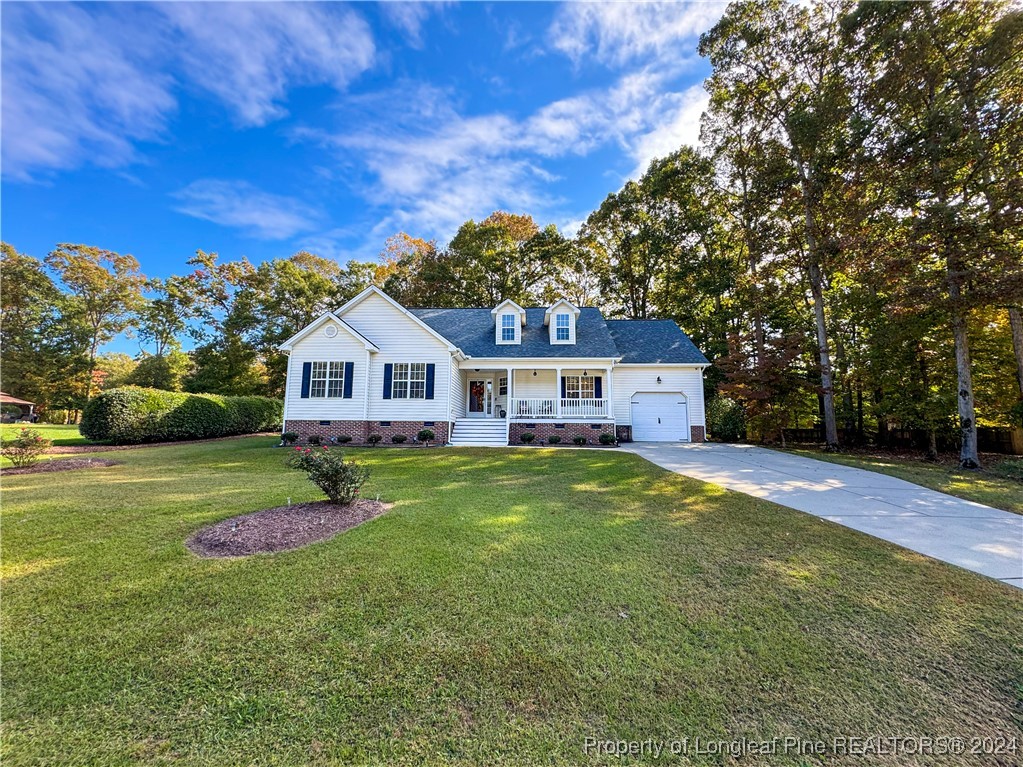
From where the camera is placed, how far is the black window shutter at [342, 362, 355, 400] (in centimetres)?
→ 1523

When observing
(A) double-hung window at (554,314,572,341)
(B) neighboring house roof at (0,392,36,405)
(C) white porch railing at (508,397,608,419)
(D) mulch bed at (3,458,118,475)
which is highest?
(A) double-hung window at (554,314,572,341)

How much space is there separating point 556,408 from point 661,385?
538cm

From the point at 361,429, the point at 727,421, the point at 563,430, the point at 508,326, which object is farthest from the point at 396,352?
the point at 727,421

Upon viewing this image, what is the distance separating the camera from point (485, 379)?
1845 centimetres

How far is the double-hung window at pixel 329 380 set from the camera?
50.2 ft

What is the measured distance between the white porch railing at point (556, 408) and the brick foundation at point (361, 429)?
3216 mm

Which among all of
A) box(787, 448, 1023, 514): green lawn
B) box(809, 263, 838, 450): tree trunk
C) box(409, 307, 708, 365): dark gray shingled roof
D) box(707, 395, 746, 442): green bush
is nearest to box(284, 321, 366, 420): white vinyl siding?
box(409, 307, 708, 365): dark gray shingled roof

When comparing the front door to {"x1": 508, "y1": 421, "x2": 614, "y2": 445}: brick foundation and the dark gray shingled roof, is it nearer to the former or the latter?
the dark gray shingled roof

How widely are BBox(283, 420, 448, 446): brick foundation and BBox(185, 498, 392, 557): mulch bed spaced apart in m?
9.10

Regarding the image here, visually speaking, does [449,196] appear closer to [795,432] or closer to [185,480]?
[185,480]

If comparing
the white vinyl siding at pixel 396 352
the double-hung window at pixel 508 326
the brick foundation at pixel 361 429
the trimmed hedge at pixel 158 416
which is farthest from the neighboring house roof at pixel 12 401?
the double-hung window at pixel 508 326

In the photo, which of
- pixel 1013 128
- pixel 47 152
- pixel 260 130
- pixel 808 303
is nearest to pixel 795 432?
pixel 808 303

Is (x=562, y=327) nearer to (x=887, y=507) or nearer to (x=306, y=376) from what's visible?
(x=306, y=376)

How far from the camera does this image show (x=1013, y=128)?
418 inches
